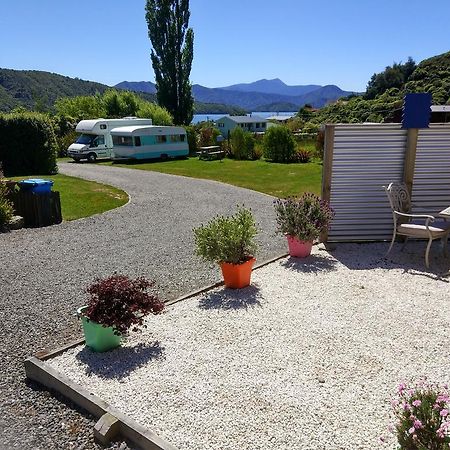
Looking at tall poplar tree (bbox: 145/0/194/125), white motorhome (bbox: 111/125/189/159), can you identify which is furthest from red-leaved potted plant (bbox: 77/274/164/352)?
tall poplar tree (bbox: 145/0/194/125)

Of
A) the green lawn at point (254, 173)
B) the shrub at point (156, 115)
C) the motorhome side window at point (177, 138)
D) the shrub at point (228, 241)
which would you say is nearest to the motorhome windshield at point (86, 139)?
the green lawn at point (254, 173)

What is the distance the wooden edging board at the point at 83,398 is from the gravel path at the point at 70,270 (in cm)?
9

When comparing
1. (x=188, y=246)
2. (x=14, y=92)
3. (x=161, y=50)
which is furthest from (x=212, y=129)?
(x=14, y=92)

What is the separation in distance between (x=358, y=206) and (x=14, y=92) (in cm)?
9989

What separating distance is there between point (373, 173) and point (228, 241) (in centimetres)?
332

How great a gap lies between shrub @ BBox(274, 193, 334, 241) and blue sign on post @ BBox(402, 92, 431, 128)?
79.5 inches

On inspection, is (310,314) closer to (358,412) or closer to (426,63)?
(358,412)

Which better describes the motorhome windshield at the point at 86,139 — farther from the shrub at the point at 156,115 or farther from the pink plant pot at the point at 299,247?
the pink plant pot at the point at 299,247

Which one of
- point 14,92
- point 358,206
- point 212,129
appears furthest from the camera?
point 14,92

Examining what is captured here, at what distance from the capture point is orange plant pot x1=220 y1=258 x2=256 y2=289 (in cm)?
525

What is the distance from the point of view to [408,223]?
262 inches

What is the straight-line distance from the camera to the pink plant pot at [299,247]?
6.50 m

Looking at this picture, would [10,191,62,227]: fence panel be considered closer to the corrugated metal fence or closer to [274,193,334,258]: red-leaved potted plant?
[274,193,334,258]: red-leaved potted plant

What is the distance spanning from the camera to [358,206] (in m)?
7.24
